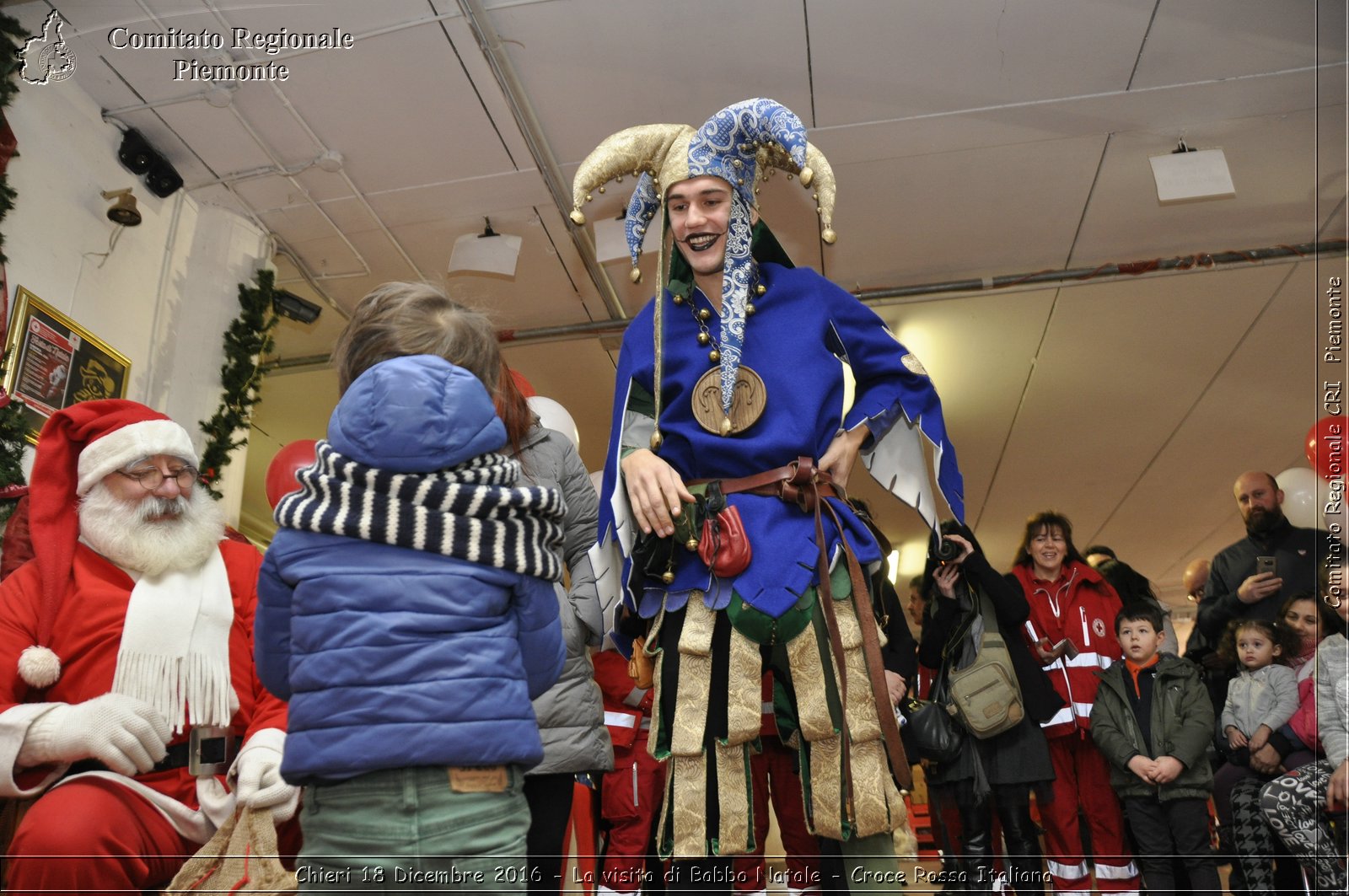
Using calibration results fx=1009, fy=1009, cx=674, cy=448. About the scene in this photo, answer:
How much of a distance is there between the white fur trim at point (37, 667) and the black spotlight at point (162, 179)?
120 inches

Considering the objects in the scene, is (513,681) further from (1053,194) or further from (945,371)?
(945,371)

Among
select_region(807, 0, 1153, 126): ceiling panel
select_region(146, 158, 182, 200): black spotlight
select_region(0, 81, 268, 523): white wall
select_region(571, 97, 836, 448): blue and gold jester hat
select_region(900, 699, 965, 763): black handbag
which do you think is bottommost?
select_region(900, 699, 965, 763): black handbag

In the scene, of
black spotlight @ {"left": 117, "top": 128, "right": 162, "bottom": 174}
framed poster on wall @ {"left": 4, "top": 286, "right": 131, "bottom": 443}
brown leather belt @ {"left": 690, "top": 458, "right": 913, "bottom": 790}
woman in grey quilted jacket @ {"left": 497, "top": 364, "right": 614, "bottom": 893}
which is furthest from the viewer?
black spotlight @ {"left": 117, "top": 128, "right": 162, "bottom": 174}

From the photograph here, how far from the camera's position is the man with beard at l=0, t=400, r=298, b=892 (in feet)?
6.86

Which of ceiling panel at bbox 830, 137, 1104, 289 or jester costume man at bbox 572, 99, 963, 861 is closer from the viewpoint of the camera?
jester costume man at bbox 572, 99, 963, 861

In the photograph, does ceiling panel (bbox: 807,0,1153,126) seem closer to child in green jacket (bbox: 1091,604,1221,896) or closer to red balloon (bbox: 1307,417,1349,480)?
red balloon (bbox: 1307,417,1349,480)

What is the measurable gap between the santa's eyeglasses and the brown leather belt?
4.89 feet

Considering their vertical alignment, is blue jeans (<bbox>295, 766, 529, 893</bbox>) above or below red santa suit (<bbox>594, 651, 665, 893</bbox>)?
below

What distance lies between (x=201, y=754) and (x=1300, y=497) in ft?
16.3

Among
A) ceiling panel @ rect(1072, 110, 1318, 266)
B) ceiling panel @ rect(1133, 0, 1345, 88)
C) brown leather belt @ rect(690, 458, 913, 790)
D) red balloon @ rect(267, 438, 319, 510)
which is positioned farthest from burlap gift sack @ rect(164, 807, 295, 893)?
ceiling panel @ rect(1072, 110, 1318, 266)

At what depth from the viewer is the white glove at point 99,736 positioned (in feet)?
7.00

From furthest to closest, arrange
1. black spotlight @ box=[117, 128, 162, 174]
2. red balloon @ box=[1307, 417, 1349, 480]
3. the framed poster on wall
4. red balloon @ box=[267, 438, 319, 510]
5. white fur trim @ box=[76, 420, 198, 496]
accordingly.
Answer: black spotlight @ box=[117, 128, 162, 174] < red balloon @ box=[267, 438, 319, 510] < the framed poster on wall < red balloon @ box=[1307, 417, 1349, 480] < white fur trim @ box=[76, 420, 198, 496]

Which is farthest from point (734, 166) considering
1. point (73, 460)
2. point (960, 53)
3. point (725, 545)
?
point (960, 53)

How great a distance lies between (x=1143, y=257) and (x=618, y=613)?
4691 millimetres
